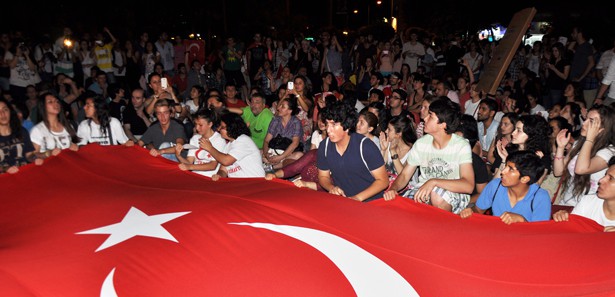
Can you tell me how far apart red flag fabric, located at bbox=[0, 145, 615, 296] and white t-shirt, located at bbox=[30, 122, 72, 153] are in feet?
4.64

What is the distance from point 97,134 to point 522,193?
5.61 metres

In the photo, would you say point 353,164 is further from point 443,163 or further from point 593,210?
point 593,210

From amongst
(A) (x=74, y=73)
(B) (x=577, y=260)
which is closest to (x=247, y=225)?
(B) (x=577, y=260)

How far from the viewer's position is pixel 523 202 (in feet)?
16.6

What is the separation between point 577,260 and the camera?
4168 mm

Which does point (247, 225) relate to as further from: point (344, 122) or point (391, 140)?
point (391, 140)

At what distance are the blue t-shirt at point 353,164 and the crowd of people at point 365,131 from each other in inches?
0.5

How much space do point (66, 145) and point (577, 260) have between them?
6.19m

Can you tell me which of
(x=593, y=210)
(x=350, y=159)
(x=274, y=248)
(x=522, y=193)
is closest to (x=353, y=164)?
(x=350, y=159)

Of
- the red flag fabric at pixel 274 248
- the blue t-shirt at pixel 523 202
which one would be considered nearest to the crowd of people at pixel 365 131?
the blue t-shirt at pixel 523 202

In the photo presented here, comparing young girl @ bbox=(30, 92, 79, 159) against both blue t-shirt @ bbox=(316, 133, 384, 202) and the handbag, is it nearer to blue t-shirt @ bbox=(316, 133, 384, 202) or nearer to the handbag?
the handbag

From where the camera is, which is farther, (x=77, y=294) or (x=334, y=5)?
(x=334, y=5)

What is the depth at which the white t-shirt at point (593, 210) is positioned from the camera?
479 centimetres

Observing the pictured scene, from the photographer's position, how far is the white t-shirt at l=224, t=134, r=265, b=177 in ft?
22.0
